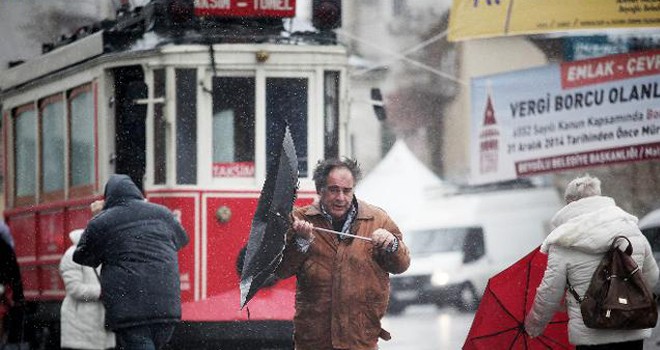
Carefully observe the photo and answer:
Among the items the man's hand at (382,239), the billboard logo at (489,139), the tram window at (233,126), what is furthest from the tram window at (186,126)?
the man's hand at (382,239)


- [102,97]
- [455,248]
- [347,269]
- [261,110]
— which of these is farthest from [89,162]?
[455,248]

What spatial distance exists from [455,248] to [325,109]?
336cm

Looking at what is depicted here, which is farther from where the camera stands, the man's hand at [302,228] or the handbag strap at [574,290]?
the handbag strap at [574,290]

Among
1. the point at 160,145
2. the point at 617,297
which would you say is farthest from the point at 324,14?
the point at 617,297

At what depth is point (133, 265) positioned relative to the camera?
700 cm

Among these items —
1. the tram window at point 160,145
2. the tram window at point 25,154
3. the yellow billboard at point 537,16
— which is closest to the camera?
the tram window at point 160,145

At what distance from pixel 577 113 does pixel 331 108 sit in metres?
1.37

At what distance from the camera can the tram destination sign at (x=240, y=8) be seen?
7.82 meters

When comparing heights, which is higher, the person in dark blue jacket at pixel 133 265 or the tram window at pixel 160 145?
the tram window at pixel 160 145

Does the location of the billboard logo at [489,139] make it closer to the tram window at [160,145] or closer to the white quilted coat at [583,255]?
the tram window at [160,145]

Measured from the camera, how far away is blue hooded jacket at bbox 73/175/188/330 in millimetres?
6934

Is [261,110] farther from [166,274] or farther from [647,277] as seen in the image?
[647,277]

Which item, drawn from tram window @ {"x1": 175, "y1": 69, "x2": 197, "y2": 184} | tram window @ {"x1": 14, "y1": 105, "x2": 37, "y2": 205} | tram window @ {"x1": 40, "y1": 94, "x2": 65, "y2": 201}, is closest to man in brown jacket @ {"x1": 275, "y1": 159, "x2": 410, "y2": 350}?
tram window @ {"x1": 175, "y1": 69, "x2": 197, "y2": 184}

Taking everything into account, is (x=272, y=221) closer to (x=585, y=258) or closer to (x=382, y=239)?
(x=382, y=239)
